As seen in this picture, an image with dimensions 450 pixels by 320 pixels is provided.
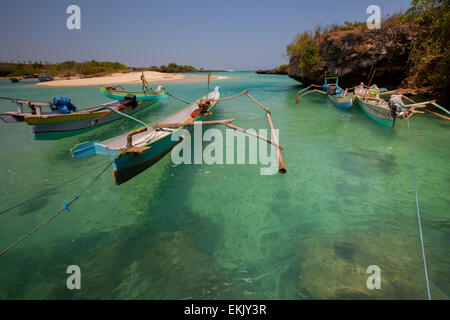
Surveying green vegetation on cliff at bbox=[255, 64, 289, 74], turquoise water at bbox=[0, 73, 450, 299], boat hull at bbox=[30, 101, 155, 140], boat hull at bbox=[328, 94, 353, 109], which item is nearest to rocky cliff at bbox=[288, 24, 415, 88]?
boat hull at bbox=[328, 94, 353, 109]

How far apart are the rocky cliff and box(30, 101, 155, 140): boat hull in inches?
928

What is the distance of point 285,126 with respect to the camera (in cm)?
1098

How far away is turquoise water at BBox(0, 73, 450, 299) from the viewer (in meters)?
3.05

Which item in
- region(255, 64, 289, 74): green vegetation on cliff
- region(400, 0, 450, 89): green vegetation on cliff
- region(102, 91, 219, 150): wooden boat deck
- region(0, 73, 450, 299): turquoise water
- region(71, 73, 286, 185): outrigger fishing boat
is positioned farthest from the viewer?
region(255, 64, 289, 74): green vegetation on cliff

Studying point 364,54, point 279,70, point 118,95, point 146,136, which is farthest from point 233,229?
point 279,70

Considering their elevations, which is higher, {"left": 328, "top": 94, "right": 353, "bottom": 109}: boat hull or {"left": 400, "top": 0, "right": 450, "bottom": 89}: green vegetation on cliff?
{"left": 400, "top": 0, "right": 450, "bottom": 89}: green vegetation on cliff

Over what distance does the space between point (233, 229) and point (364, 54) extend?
24094mm

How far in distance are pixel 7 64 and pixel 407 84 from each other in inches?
3854

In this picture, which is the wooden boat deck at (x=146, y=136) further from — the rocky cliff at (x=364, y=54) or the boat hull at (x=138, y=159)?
the rocky cliff at (x=364, y=54)

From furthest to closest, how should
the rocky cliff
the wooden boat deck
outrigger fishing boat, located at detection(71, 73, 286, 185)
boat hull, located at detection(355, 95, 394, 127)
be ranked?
the rocky cliff
boat hull, located at detection(355, 95, 394, 127)
the wooden boat deck
outrigger fishing boat, located at detection(71, 73, 286, 185)

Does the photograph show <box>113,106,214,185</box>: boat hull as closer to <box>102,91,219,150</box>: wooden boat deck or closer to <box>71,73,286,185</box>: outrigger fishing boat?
<box>71,73,286,185</box>: outrigger fishing boat
